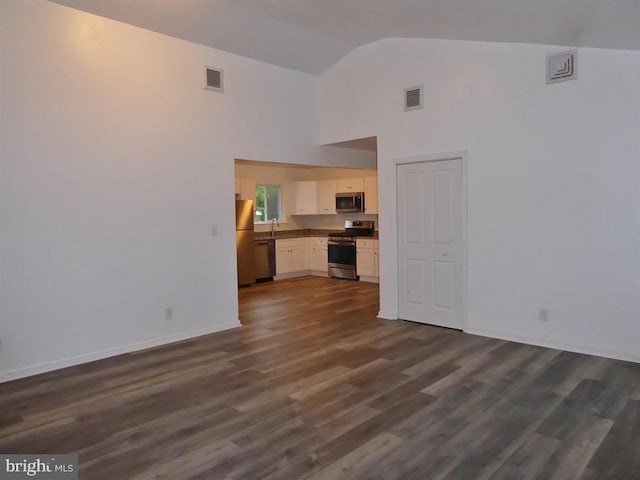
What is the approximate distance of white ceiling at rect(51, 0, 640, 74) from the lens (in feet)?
11.8

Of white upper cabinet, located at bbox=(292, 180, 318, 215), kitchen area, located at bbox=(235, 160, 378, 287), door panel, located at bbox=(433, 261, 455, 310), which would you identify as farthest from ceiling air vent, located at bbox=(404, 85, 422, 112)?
white upper cabinet, located at bbox=(292, 180, 318, 215)

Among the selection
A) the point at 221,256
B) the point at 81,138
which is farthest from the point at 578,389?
the point at 81,138

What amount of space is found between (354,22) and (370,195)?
13.4ft

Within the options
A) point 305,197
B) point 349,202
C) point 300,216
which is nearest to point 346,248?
point 349,202

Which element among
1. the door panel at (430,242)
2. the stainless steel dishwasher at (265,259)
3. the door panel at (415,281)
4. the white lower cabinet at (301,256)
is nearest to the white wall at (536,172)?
the door panel at (430,242)

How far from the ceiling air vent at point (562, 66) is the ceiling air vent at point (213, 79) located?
358 centimetres

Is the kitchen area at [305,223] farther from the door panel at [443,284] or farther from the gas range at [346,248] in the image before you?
the door panel at [443,284]

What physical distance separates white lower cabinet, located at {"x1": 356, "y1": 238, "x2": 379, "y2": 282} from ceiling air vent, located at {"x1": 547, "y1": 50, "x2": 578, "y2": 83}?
455cm

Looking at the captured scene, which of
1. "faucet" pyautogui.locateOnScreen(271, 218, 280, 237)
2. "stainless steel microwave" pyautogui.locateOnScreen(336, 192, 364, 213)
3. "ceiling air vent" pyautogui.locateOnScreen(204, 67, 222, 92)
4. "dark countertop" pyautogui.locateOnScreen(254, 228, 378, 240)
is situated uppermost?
"ceiling air vent" pyautogui.locateOnScreen(204, 67, 222, 92)

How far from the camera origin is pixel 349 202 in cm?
900

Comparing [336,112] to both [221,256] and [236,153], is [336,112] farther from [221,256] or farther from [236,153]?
[221,256]

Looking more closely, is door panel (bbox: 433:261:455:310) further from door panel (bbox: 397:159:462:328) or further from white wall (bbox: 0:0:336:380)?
white wall (bbox: 0:0:336:380)

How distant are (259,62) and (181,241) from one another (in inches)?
98.7

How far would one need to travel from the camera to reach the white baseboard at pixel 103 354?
401 cm
